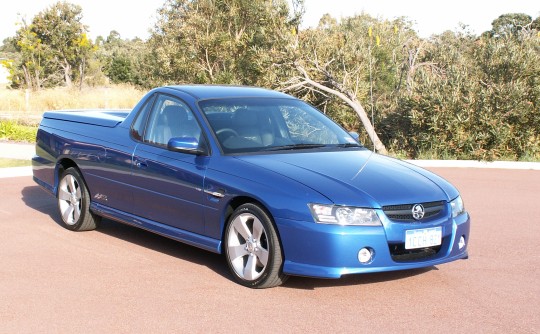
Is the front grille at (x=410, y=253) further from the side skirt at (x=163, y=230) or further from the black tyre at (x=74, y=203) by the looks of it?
the black tyre at (x=74, y=203)

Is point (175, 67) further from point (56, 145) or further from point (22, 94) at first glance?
point (56, 145)

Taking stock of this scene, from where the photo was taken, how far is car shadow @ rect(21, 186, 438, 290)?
6559 mm

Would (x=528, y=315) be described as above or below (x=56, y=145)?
below

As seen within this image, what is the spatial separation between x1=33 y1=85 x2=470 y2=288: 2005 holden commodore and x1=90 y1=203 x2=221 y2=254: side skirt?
0.04ft

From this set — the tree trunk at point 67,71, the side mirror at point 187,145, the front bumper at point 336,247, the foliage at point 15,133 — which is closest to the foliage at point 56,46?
the tree trunk at point 67,71

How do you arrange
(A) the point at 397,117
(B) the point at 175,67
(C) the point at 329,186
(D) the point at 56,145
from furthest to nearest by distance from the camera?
(B) the point at 175,67 → (A) the point at 397,117 → (D) the point at 56,145 → (C) the point at 329,186

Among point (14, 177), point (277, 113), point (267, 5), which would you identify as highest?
point (267, 5)

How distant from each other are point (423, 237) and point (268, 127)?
203 centimetres

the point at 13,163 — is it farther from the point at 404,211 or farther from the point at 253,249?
the point at 404,211

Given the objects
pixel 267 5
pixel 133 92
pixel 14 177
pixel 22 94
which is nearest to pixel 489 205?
pixel 14 177

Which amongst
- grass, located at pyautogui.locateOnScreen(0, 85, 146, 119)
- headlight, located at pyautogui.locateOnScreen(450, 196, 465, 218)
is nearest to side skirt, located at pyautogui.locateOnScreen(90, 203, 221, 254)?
headlight, located at pyautogui.locateOnScreen(450, 196, 465, 218)

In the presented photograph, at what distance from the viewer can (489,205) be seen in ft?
35.2

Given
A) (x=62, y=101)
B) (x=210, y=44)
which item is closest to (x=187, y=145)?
(x=210, y=44)

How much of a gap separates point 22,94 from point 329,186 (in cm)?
2994
